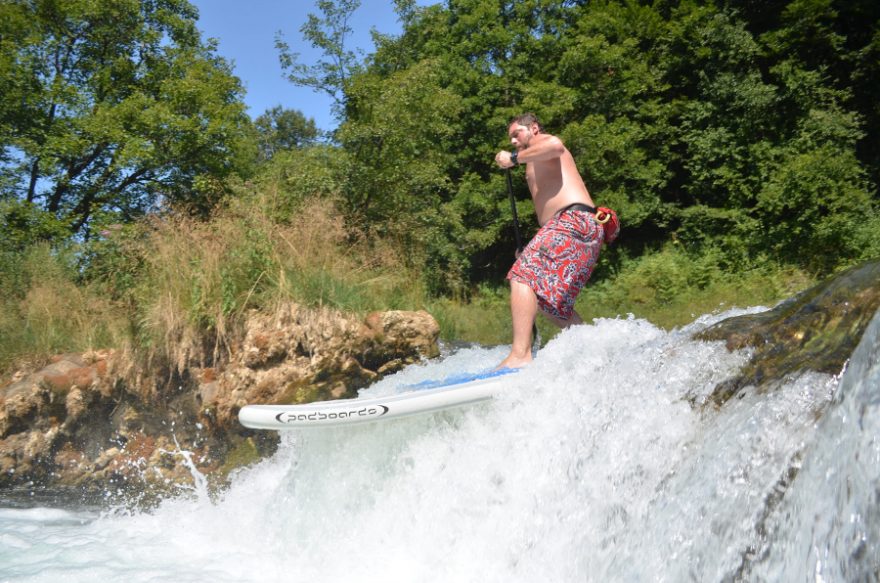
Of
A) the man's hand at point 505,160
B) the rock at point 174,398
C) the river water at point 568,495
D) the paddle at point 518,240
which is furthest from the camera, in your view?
the rock at point 174,398

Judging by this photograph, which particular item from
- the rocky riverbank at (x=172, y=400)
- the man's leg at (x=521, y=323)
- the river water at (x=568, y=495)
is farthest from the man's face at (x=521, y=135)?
the rocky riverbank at (x=172, y=400)

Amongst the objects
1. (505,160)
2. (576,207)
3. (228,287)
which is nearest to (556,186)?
(576,207)

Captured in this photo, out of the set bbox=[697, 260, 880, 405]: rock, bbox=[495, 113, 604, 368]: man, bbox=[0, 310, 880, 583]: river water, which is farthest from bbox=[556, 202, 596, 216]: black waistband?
bbox=[697, 260, 880, 405]: rock

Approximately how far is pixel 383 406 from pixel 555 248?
1259 millimetres

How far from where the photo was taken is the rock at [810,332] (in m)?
2.16

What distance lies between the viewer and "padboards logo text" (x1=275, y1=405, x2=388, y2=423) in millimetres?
3447

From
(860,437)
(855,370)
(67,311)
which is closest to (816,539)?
(860,437)

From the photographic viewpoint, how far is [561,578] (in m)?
2.55

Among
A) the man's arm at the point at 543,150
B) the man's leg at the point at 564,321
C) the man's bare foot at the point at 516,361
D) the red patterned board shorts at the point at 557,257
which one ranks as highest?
the man's arm at the point at 543,150

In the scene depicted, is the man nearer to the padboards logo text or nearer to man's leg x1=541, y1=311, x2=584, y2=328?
man's leg x1=541, y1=311, x2=584, y2=328

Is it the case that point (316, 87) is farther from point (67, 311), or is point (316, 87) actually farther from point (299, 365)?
point (299, 365)

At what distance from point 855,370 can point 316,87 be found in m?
10.2

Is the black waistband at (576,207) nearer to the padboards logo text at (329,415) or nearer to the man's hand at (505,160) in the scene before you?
the man's hand at (505,160)

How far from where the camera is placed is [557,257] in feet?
12.7
